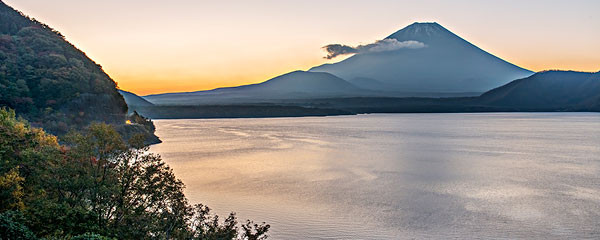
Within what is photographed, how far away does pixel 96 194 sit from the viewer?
916 cm

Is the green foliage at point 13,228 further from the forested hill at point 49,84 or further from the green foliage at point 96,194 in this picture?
the forested hill at point 49,84

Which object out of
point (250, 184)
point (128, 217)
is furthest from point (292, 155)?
point (128, 217)

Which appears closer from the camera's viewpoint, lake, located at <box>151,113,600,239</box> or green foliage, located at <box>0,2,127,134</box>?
lake, located at <box>151,113,600,239</box>

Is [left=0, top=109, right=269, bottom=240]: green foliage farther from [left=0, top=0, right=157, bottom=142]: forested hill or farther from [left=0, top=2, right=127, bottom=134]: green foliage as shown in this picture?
[left=0, top=0, right=157, bottom=142]: forested hill

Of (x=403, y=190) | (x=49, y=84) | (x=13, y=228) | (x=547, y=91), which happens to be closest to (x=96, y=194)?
(x=13, y=228)

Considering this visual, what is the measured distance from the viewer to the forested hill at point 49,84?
29.2m

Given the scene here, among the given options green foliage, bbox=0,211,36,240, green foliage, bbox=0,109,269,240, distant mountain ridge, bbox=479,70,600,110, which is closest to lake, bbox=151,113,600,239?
green foliage, bbox=0,109,269,240

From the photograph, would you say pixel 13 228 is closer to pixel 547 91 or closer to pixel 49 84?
pixel 49 84

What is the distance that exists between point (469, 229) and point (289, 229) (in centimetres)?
516

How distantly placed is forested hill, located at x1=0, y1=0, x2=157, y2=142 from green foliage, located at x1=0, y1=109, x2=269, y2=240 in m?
20.7

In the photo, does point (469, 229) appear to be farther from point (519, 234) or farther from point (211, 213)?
point (211, 213)

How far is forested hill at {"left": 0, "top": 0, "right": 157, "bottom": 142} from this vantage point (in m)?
29.2

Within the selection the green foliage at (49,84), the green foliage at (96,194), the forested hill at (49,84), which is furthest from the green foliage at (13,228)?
the forested hill at (49,84)

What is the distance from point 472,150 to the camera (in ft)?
113
